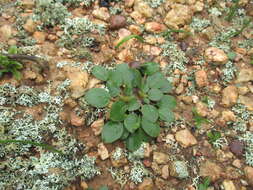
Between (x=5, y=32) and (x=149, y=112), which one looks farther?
(x=5, y=32)

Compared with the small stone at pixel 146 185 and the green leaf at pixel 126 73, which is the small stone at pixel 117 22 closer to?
the green leaf at pixel 126 73

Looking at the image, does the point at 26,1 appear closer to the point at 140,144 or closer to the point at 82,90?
the point at 82,90

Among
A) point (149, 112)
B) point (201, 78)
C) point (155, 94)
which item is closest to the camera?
point (149, 112)

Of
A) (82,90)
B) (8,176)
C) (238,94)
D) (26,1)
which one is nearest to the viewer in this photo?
(8,176)

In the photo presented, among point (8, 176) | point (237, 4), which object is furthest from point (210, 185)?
point (237, 4)

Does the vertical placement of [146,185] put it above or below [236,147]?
below

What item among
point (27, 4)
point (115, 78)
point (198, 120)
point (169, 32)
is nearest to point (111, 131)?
point (115, 78)

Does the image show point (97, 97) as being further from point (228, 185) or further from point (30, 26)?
point (228, 185)

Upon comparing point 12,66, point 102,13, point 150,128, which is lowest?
point 150,128
